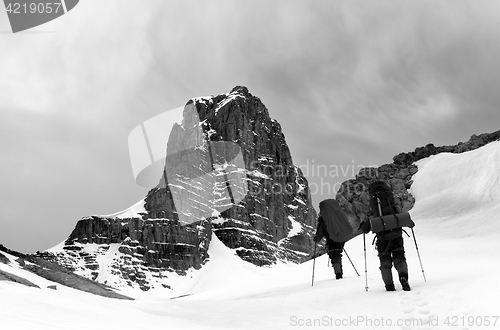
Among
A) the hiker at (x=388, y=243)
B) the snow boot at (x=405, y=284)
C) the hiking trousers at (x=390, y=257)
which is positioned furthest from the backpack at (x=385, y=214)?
the snow boot at (x=405, y=284)

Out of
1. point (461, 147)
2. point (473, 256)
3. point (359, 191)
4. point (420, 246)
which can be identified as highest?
point (461, 147)

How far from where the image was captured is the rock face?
2819cm

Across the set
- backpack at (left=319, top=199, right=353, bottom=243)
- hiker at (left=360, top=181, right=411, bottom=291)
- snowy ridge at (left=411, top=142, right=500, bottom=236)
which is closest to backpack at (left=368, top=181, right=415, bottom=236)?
hiker at (left=360, top=181, right=411, bottom=291)

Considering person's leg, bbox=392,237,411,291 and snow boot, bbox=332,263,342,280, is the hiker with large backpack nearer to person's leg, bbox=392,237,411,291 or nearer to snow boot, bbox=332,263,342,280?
snow boot, bbox=332,263,342,280

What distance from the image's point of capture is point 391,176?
28844 mm

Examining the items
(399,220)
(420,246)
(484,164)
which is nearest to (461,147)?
(484,164)

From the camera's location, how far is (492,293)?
26.0 ft

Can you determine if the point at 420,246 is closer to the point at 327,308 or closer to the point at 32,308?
the point at 327,308

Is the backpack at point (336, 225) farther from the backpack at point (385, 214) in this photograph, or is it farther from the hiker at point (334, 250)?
the backpack at point (385, 214)

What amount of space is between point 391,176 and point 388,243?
19.5 metres

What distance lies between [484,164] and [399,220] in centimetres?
1650

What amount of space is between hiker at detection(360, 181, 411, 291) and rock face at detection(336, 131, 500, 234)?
16.6 m

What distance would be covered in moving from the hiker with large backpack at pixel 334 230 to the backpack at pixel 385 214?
4.61 meters

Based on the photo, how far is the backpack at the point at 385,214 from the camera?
1035cm
